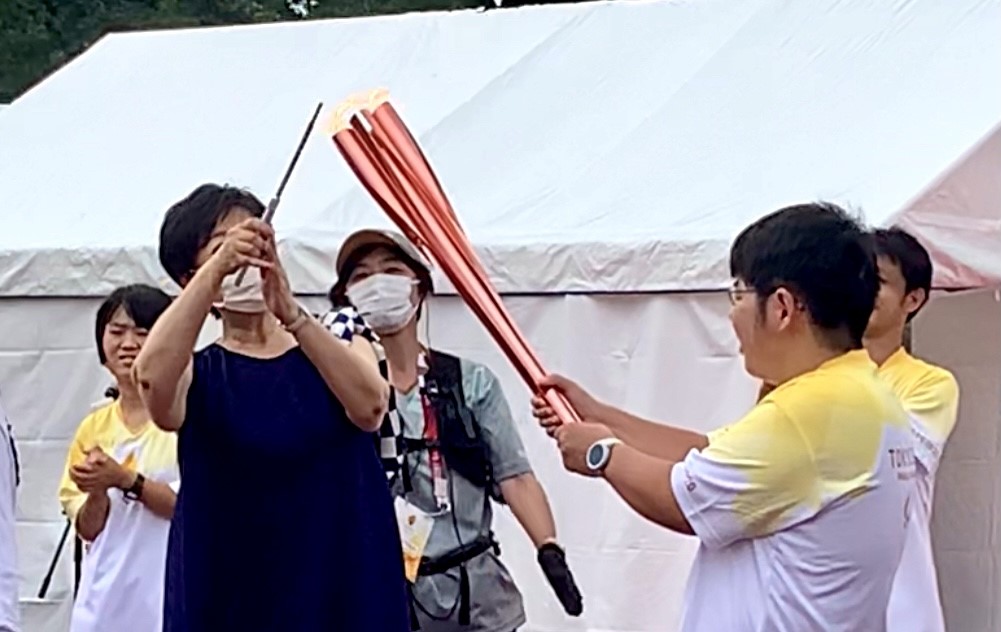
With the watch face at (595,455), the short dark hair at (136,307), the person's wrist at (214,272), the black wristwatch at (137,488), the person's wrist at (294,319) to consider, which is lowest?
the watch face at (595,455)

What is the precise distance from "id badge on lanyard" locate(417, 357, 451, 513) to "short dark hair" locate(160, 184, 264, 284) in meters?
1.08

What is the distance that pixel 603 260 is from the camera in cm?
686

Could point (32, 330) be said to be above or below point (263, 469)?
above

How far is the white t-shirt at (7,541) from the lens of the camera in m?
4.17

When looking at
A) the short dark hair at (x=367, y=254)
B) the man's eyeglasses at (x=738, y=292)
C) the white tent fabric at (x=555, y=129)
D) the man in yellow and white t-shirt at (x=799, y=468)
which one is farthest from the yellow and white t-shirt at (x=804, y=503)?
the white tent fabric at (x=555, y=129)

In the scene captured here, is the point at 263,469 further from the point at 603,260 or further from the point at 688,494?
the point at 603,260

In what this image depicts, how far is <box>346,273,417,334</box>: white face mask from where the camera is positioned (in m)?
4.95

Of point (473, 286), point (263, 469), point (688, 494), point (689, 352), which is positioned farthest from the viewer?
point (689, 352)

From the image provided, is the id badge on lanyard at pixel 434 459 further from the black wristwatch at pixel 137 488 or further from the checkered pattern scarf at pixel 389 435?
the black wristwatch at pixel 137 488

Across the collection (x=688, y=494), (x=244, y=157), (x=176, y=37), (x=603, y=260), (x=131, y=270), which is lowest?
(x=688, y=494)

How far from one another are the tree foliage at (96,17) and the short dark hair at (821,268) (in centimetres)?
1815

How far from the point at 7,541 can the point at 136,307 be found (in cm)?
158

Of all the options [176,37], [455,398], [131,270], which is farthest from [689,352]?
[176,37]

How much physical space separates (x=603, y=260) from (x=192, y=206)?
2.97 meters
